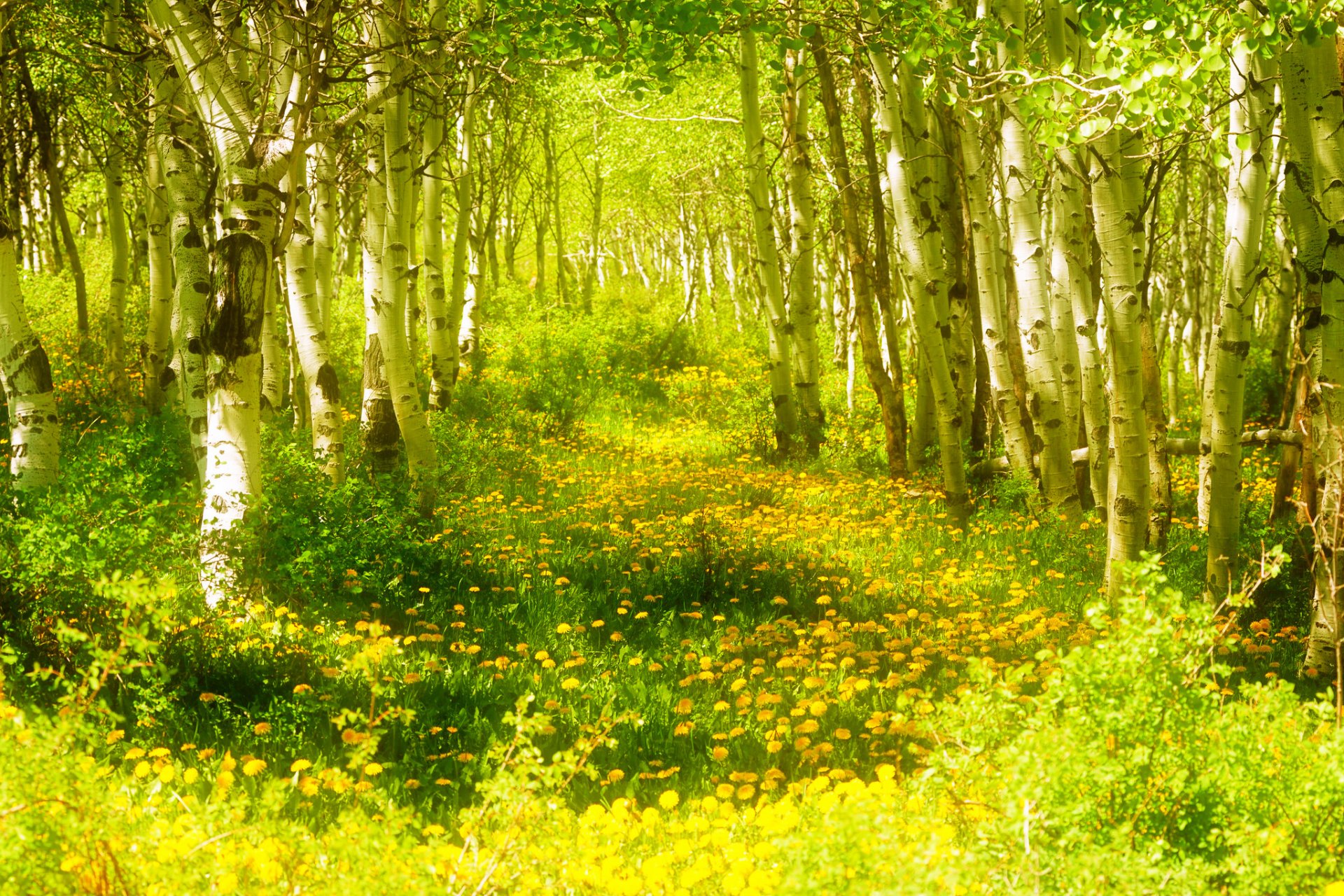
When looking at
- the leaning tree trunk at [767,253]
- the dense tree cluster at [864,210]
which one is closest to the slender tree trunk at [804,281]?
the dense tree cluster at [864,210]

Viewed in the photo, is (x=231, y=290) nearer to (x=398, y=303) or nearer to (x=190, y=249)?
(x=190, y=249)

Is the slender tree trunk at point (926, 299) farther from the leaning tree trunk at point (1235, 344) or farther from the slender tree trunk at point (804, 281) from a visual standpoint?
the leaning tree trunk at point (1235, 344)

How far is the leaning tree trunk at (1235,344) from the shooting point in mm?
5941

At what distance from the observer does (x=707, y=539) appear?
706 cm

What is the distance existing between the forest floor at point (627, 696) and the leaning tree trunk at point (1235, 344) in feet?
1.89

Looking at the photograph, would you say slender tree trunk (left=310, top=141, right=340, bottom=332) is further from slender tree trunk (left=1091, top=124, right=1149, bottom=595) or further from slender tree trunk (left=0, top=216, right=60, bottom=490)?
slender tree trunk (left=1091, top=124, right=1149, bottom=595)

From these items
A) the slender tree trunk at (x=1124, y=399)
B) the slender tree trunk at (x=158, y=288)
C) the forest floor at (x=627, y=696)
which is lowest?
the forest floor at (x=627, y=696)

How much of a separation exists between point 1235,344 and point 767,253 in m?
5.92

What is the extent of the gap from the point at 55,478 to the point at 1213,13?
7.82m

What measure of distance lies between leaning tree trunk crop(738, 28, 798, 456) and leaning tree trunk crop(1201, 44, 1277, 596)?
5.45 metres

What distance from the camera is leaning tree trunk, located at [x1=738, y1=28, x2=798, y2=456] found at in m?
11.0

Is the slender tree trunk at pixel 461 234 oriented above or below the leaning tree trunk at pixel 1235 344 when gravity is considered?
above

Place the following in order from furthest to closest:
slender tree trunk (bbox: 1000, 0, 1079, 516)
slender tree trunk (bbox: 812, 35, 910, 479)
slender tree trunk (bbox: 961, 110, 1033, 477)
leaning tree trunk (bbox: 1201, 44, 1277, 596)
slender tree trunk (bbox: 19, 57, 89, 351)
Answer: slender tree trunk (bbox: 812, 35, 910, 479), slender tree trunk (bbox: 19, 57, 89, 351), slender tree trunk (bbox: 961, 110, 1033, 477), slender tree trunk (bbox: 1000, 0, 1079, 516), leaning tree trunk (bbox: 1201, 44, 1277, 596)

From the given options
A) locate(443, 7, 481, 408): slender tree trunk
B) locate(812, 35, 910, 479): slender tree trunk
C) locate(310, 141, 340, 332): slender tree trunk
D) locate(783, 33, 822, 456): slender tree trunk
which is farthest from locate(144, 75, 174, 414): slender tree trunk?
locate(812, 35, 910, 479): slender tree trunk
